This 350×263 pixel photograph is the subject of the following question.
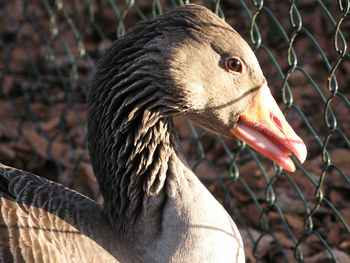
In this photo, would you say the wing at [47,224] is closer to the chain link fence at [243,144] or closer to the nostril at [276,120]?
the nostril at [276,120]

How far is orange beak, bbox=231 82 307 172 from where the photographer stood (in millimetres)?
2881

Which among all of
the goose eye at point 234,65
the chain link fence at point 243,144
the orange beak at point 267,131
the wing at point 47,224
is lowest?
the chain link fence at point 243,144

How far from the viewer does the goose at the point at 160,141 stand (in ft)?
9.22

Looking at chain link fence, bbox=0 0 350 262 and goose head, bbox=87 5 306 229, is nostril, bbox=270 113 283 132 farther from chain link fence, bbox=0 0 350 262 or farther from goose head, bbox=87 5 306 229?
chain link fence, bbox=0 0 350 262

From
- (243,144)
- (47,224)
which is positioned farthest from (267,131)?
(47,224)

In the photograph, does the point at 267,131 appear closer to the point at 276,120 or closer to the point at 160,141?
the point at 276,120

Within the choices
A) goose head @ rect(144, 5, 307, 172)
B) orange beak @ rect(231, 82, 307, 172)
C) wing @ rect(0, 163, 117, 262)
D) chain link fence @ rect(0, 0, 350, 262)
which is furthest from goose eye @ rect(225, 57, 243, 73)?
wing @ rect(0, 163, 117, 262)

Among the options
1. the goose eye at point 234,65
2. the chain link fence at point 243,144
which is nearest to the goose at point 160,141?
A: the goose eye at point 234,65

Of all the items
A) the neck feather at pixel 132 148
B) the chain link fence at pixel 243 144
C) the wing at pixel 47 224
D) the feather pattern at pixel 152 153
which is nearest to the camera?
the wing at pixel 47 224

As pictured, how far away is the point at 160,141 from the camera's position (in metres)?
3.02

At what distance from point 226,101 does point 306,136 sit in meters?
2.45

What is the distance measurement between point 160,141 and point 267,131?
58 centimetres

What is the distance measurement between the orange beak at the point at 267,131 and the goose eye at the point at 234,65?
0.16m

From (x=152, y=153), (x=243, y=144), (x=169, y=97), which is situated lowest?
(x=243, y=144)
